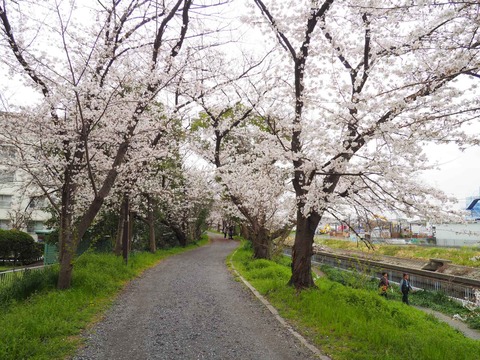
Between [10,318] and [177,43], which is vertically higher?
[177,43]

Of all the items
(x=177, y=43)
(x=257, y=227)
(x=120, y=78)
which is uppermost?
(x=177, y=43)

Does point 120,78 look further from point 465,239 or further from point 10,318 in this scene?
point 465,239

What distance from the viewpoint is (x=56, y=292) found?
8.45m

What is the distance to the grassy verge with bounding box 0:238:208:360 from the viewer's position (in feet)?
16.7

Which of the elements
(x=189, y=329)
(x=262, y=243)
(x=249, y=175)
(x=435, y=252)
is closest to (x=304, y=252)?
(x=189, y=329)

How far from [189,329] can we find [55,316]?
2.45m

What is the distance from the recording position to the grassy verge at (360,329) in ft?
16.9

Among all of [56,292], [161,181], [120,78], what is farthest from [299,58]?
[161,181]

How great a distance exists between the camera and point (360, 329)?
20.1ft

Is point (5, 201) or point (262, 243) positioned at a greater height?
point (5, 201)

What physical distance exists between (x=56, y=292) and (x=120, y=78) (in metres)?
5.67

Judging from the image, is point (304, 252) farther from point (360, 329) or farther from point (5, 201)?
point (5, 201)

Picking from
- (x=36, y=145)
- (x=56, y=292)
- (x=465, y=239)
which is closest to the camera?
(x=56, y=292)

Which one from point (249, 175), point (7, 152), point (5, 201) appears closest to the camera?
point (7, 152)
